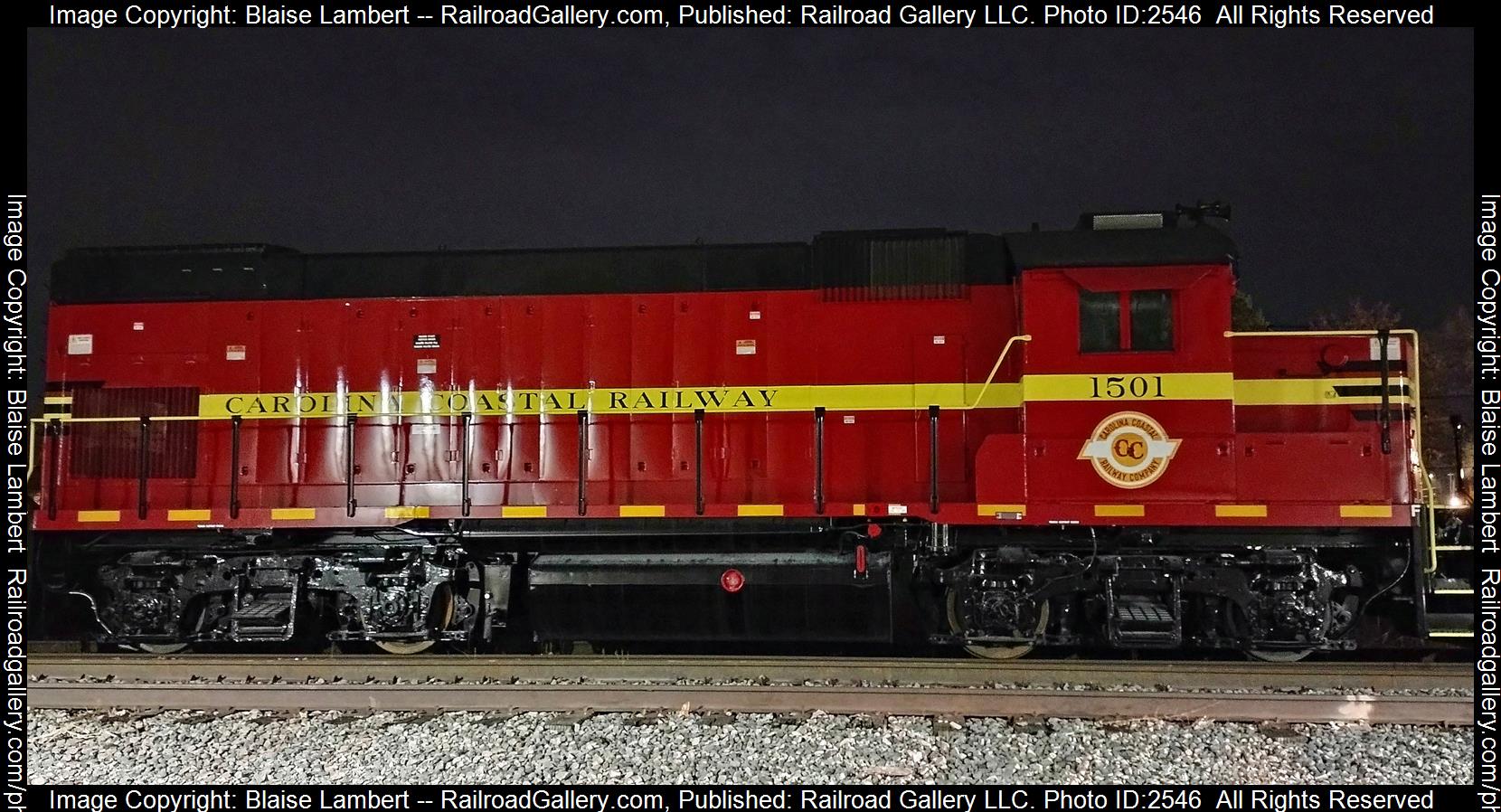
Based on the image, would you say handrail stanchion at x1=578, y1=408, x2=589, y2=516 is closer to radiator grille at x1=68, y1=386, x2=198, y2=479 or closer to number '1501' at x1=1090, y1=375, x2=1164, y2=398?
radiator grille at x1=68, y1=386, x2=198, y2=479

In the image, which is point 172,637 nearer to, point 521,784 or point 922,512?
point 521,784

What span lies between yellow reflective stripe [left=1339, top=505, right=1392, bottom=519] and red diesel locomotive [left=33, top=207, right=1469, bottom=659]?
2 centimetres

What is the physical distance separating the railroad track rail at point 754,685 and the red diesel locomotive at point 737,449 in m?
0.29

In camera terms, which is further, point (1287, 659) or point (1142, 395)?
point (1287, 659)

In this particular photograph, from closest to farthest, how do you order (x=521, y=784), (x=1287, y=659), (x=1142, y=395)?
(x=521, y=784) < (x=1142, y=395) < (x=1287, y=659)

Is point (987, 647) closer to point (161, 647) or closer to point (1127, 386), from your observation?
point (1127, 386)

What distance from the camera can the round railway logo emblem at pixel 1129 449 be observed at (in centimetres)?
680

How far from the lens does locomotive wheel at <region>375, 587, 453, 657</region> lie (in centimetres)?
782

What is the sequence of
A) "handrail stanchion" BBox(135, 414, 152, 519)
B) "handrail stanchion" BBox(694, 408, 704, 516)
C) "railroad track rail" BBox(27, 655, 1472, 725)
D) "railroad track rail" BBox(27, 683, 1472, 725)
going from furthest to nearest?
"handrail stanchion" BBox(135, 414, 152, 519), "handrail stanchion" BBox(694, 408, 704, 516), "railroad track rail" BBox(27, 655, 1472, 725), "railroad track rail" BBox(27, 683, 1472, 725)

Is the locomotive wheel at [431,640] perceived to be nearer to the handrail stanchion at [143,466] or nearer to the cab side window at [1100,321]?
the handrail stanchion at [143,466]

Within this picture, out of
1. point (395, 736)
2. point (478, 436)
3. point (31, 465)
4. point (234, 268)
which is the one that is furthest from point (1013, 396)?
point (31, 465)

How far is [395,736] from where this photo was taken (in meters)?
5.93

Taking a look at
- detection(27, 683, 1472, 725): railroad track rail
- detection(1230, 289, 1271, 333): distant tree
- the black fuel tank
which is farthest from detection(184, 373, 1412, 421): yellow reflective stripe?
detection(1230, 289, 1271, 333): distant tree

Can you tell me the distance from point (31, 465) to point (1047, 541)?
8.16 m
